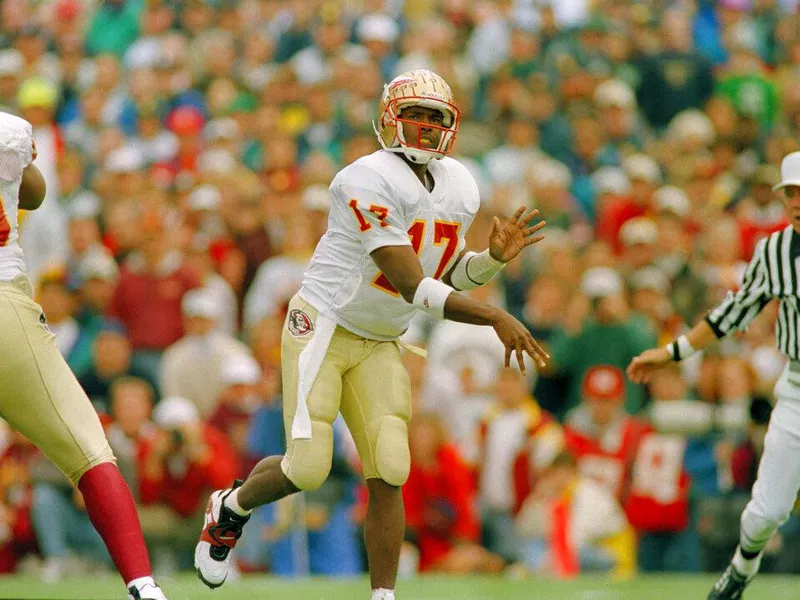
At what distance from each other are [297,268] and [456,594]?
348cm

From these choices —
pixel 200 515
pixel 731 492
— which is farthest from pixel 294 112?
pixel 731 492

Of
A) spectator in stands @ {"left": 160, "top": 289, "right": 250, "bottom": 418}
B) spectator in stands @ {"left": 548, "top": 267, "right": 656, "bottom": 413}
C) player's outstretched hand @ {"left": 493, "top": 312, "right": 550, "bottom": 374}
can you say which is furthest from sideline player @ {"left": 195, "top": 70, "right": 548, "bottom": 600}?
spectator in stands @ {"left": 160, "top": 289, "right": 250, "bottom": 418}

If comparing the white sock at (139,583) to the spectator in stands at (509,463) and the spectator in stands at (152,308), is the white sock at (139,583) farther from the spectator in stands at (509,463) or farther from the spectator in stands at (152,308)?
the spectator in stands at (152,308)

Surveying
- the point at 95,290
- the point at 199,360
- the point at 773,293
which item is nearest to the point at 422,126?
the point at 773,293

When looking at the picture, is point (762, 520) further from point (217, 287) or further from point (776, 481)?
point (217, 287)

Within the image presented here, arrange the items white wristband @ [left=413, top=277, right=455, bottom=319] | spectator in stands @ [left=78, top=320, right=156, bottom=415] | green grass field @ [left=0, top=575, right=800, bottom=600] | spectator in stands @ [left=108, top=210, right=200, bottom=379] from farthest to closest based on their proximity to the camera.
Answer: spectator in stands @ [left=108, top=210, right=200, bottom=379], spectator in stands @ [left=78, top=320, right=156, bottom=415], green grass field @ [left=0, top=575, right=800, bottom=600], white wristband @ [left=413, top=277, right=455, bottom=319]

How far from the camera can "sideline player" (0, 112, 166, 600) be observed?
5691mm

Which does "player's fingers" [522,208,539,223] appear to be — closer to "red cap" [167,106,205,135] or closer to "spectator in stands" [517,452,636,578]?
"spectator in stands" [517,452,636,578]

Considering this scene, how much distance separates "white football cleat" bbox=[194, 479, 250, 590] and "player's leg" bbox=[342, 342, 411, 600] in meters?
0.65

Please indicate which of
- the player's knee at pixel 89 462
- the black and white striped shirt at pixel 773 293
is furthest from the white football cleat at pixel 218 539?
the black and white striped shirt at pixel 773 293

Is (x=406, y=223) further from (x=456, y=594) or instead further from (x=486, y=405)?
(x=486, y=405)

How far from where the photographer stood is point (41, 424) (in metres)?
5.73

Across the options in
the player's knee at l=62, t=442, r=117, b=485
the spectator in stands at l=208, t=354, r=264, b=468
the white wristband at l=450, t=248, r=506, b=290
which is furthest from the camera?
the spectator in stands at l=208, t=354, r=264, b=468

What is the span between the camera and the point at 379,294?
6488mm
